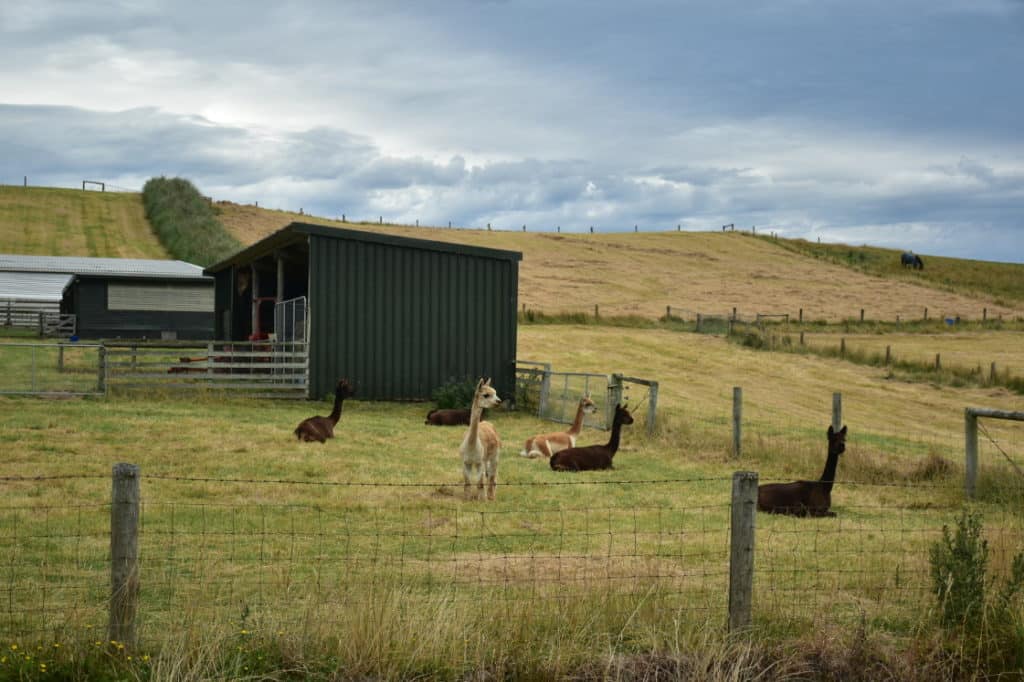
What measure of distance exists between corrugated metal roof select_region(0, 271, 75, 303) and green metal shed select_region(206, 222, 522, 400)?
19.6 m

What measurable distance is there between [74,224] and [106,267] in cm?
2651

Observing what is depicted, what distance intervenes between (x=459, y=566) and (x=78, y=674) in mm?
3560

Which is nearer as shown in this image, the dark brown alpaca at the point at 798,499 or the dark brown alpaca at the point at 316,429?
the dark brown alpaca at the point at 798,499

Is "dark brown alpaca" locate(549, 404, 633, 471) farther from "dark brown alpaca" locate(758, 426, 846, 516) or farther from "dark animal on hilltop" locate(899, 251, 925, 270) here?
"dark animal on hilltop" locate(899, 251, 925, 270)

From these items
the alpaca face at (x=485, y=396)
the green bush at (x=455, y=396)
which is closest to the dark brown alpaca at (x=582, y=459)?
the alpaca face at (x=485, y=396)

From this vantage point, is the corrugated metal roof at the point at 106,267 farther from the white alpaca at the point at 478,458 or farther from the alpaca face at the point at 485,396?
the white alpaca at the point at 478,458

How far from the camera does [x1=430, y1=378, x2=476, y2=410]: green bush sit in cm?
2408

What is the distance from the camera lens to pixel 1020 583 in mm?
6953

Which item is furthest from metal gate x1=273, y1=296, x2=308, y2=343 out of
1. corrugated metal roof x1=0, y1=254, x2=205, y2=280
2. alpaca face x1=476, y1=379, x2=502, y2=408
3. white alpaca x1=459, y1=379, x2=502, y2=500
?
corrugated metal roof x1=0, y1=254, x2=205, y2=280

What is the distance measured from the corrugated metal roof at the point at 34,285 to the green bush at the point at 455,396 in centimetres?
2427

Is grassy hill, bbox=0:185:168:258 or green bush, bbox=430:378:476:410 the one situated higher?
grassy hill, bbox=0:185:168:258

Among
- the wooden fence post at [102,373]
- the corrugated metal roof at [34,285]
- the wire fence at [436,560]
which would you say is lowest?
the wire fence at [436,560]

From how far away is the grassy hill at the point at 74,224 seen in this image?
59875 millimetres

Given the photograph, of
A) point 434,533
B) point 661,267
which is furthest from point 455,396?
point 661,267
